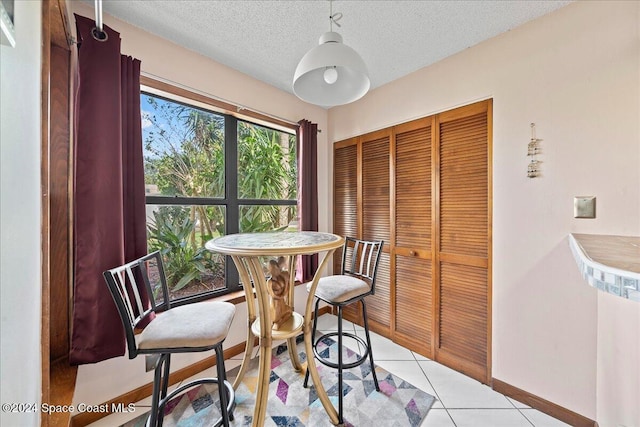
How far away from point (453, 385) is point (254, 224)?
213cm

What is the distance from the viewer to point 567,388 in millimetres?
1476

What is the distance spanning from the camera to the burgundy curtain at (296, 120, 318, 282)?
2.63 metres

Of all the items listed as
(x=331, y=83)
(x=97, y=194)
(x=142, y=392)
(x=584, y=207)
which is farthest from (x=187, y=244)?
(x=584, y=207)

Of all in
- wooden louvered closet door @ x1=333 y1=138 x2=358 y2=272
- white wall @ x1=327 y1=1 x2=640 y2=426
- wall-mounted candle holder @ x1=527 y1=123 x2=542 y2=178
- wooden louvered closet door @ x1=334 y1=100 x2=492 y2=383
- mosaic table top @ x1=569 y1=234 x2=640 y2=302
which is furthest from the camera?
wooden louvered closet door @ x1=333 y1=138 x2=358 y2=272

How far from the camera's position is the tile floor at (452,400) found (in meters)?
1.49

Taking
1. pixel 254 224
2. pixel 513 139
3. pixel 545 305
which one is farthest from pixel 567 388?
pixel 254 224

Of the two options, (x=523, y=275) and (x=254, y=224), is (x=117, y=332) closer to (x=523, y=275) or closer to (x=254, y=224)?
(x=254, y=224)

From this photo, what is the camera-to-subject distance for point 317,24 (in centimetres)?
166

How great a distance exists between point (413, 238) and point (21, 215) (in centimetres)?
234

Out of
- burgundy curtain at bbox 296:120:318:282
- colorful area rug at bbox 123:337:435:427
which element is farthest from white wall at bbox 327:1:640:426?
burgundy curtain at bbox 296:120:318:282

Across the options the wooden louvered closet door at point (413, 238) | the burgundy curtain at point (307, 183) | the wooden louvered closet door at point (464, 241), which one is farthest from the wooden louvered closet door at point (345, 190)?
the wooden louvered closet door at point (464, 241)

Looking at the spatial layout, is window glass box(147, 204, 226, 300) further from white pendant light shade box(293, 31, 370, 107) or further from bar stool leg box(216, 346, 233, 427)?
white pendant light shade box(293, 31, 370, 107)

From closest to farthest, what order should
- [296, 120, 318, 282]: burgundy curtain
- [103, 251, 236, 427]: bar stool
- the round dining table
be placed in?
[103, 251, 236, 427]: bar stool → the round dining table → [296, 120, 318, 282]: burgundy curtain

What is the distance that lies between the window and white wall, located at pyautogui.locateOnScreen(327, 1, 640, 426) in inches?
72.2
